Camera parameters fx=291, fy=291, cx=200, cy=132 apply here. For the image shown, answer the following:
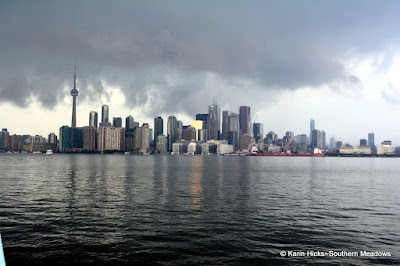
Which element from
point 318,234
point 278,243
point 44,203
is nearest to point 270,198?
point 318,234

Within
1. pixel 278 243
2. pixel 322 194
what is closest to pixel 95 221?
pixel 278 243

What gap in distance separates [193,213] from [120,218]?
1003cm

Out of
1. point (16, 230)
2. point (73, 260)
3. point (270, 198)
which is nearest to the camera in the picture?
point (73, 260)

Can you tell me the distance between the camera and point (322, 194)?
6319 centimetres

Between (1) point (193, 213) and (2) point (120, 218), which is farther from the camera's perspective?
(1) point (193, 213)

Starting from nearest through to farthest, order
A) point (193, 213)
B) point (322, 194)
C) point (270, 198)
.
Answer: point (193, 213) → point (270, 198) → point (322, 194)

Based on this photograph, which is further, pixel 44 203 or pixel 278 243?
pixel 44 203

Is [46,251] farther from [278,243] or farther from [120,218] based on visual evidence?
[278,243]

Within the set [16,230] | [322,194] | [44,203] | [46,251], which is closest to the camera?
[46,251]

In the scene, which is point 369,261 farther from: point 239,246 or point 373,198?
point 373,198

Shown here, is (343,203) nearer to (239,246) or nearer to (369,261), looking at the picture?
(369,261)

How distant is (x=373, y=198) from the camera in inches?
2339

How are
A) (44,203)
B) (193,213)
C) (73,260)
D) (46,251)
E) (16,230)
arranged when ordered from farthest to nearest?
(44,203), (193,213), (16,230), (46,251), (73,260)

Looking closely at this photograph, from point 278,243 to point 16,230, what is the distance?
28054 millimetres
